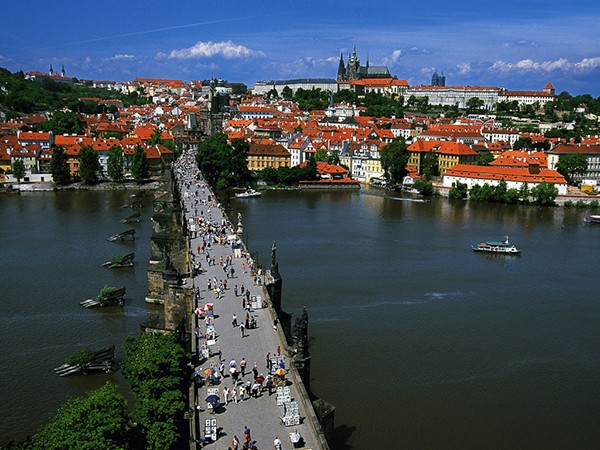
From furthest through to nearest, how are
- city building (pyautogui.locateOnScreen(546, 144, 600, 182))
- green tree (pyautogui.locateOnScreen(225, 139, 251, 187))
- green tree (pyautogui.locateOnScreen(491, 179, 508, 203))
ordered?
1. city building (pyautogui.locateOnScreen(546, 144, 600, 182))
2. green tree (pyautogui.locateOnScreen(225, 139, 251, 187))
3. green tree (pyautogui.locateOnScreen(491, 179, 508, 203))

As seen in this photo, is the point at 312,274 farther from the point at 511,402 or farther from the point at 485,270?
the point at 511,402

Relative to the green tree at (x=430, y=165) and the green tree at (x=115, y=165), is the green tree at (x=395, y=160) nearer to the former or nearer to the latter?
the green tree at (x=430, y=165)

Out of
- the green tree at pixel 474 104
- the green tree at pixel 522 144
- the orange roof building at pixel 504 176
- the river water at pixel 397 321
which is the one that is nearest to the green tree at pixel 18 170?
the river water at pixel 397 321

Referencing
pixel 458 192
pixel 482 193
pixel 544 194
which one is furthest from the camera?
pixel 458 192

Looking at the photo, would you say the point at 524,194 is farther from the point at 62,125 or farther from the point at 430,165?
the point at 62,125

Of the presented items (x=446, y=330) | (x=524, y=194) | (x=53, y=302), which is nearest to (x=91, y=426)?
(x=53, y=302)

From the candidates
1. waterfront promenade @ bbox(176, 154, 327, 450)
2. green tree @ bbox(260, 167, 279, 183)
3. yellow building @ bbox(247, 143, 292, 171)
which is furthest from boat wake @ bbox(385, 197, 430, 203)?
waterfront promenade @ bbox(176, 154, 327, 450)

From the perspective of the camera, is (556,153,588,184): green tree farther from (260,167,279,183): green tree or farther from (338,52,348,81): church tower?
(338,52,348,81): church tower

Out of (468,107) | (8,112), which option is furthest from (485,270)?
(468,107)
